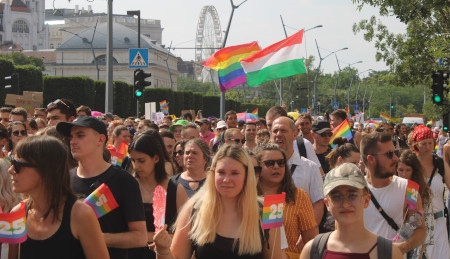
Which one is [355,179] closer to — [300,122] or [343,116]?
[300,122]

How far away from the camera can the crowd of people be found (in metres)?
4.51

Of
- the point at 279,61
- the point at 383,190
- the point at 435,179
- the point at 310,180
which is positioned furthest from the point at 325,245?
the point at 279,61

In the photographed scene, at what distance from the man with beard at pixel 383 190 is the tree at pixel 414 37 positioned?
1486cm

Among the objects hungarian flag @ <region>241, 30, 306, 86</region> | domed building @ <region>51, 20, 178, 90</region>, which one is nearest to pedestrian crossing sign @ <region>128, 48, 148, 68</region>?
hungarian flag @ <region>241, 30, 306, 86</region>

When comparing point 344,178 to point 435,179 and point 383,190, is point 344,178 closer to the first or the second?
point 383,190

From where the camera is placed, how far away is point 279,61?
18.1m

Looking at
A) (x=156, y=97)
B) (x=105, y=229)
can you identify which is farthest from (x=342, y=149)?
(x=156, y=97)

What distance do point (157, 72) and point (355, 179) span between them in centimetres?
11358

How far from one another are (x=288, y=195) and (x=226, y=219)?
148 cm

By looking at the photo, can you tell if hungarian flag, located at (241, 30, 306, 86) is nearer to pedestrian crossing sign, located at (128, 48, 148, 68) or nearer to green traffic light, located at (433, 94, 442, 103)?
pedestrian crossing sign, located at (128, 48, 148, 68)

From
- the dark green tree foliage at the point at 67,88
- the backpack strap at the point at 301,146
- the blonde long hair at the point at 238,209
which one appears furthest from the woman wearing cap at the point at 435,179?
the dark green tree foliage at the point at 67,88

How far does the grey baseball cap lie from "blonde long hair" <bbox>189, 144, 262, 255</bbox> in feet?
2.06

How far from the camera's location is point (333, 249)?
174 inches

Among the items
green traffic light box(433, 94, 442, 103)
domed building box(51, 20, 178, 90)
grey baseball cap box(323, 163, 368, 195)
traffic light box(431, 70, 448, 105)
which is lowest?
grey baseball cap box(323, 163, 368, 195)
